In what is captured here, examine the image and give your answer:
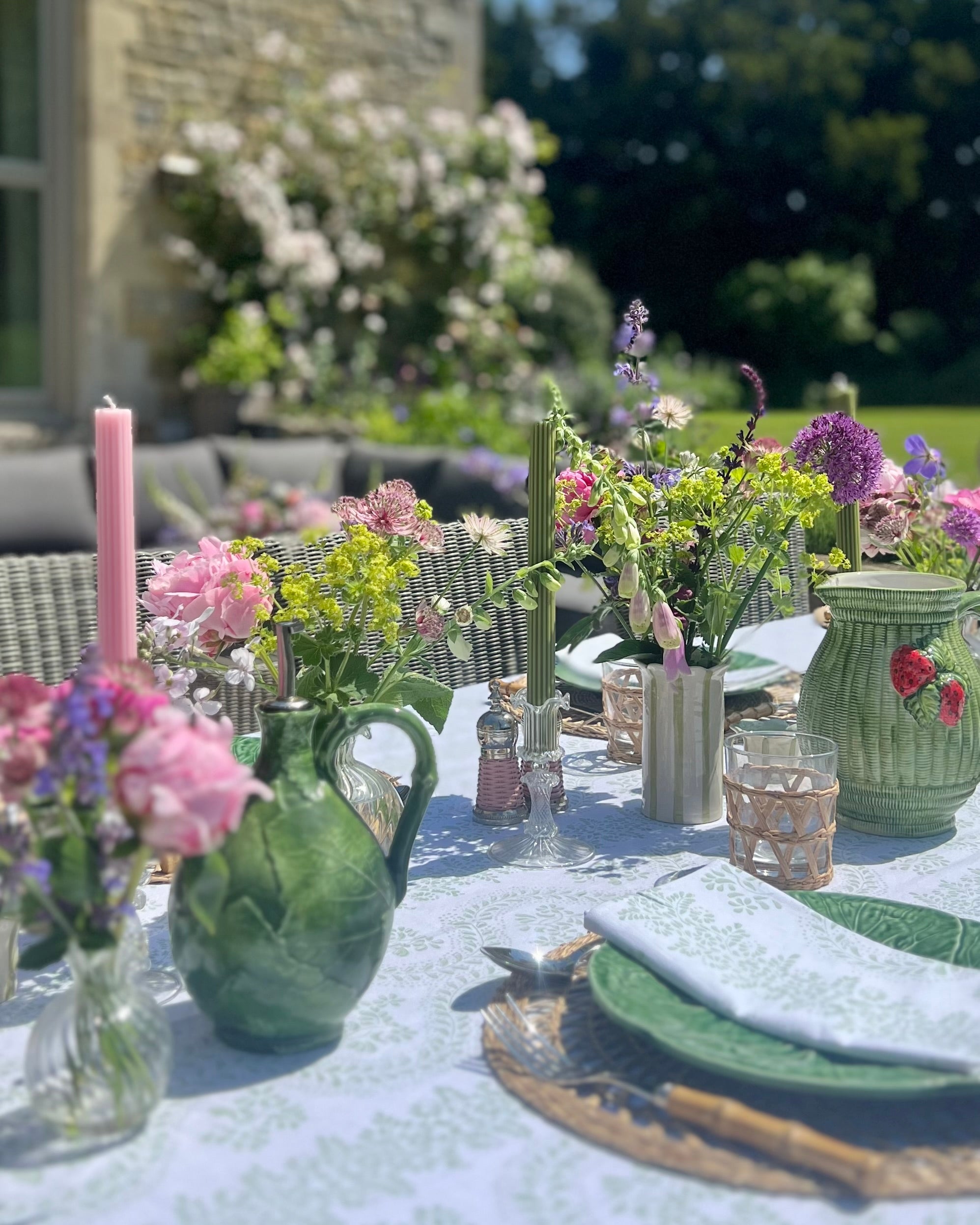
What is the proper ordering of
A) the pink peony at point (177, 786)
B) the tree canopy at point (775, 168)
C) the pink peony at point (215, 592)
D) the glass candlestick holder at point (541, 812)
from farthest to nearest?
1. the tree canopy at point (775, 168)
2. the glass candlestick holder at point (541, 812)
3. the pink peony at point (215, 592)
4. the pink peony at point (177, 786)

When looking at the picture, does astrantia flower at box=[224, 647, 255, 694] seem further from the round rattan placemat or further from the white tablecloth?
the round rattan placemat

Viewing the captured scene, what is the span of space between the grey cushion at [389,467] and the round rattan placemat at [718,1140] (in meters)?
3.85

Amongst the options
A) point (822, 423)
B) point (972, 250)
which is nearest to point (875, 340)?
point (972, 250)

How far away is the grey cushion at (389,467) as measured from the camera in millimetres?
4859

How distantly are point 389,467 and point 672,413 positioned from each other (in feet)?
12.7

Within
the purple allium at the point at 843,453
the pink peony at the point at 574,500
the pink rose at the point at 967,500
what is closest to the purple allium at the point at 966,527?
the pink rose at the point at 967,500

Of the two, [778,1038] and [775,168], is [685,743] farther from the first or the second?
[775,168]

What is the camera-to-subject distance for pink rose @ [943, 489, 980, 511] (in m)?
1.44

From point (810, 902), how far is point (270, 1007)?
1.41ft

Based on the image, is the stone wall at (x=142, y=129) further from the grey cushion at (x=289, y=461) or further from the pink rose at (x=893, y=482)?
the pink rose at (x=893, y=482)

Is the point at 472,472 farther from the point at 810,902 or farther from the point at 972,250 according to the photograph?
the point at 972,250

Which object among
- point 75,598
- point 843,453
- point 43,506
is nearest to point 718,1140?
point 843,453

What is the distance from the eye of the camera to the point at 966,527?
143 centimetres

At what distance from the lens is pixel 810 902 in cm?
101
